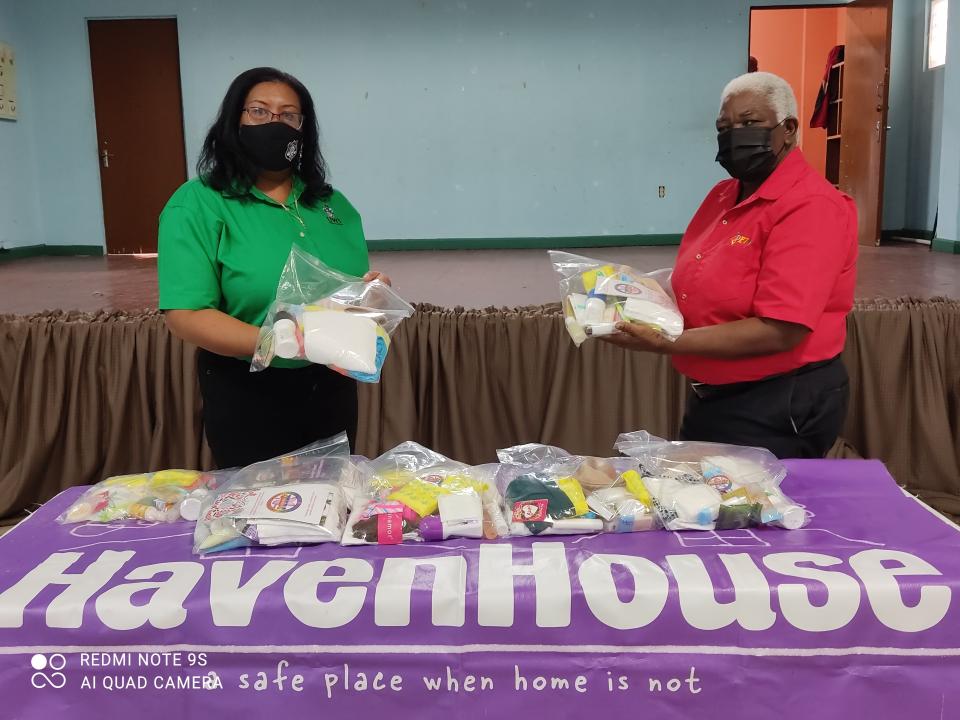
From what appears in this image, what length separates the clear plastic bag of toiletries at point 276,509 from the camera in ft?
3.21

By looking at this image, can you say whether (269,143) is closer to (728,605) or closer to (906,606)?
(728,605)

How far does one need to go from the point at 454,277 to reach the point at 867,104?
4343mm

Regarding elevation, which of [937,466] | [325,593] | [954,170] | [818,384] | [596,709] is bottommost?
[937,466]

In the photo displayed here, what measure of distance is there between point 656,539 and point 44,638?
74 cm

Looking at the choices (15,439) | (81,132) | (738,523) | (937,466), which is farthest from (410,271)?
(81,132)

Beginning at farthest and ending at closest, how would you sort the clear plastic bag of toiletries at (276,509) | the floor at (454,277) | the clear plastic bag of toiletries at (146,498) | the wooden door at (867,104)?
the wooden door at (867,104) → the floor at (454,277) → the clear plastic bag of toiletries at (146,498) → the clear plastic bag of toiletries at (276,509)

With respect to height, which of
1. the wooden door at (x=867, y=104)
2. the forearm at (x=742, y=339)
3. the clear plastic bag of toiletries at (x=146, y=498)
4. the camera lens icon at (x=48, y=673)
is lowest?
the camera lens icon at (x=48, y=673)

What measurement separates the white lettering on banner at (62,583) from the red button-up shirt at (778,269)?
40.8 inches

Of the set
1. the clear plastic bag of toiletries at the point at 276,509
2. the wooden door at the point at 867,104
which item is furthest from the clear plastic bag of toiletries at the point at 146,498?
the wooden door at the point at 867,104

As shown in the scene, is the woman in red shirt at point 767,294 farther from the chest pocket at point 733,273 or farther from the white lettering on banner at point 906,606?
the white lettering on banner at point 906,606

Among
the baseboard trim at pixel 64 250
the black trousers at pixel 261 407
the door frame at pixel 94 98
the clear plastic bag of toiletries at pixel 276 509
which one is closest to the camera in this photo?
the clear plastic bag of toiletries at pixel 276 509

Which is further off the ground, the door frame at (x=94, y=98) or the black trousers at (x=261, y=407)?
the door frame at (x=94, y=98)

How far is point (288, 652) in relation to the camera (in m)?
0.85

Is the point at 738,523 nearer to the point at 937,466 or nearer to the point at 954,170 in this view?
the point at 937,466
